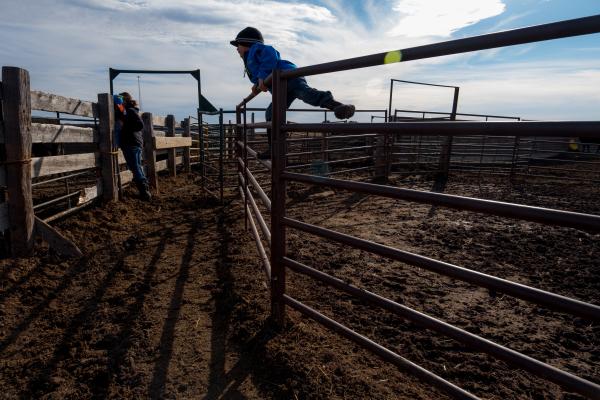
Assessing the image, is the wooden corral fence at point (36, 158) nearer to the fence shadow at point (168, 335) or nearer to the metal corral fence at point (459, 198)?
the fence shadow at point (168, 335)

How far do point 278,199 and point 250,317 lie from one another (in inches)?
36.4

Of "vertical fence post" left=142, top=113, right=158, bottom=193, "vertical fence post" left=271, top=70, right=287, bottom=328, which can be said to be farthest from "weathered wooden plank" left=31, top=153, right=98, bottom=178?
"vertical fence post" left=271, top=70, right=287, bottom=328

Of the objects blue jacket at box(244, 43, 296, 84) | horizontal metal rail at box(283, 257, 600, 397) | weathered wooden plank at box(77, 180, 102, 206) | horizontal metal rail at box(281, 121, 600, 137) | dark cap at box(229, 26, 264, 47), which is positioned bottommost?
weathered wooden plank at box(77, 180, 102, 206)

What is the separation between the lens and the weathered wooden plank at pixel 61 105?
3.91 meters

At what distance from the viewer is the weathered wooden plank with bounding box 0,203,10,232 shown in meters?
3.39

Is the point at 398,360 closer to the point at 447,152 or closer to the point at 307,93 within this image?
the point at 307,93

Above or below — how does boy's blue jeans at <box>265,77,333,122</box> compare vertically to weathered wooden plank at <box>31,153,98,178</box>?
above

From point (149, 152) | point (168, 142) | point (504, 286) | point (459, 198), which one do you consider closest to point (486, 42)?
point (459, 198)

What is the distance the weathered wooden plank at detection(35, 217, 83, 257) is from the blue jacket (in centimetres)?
250

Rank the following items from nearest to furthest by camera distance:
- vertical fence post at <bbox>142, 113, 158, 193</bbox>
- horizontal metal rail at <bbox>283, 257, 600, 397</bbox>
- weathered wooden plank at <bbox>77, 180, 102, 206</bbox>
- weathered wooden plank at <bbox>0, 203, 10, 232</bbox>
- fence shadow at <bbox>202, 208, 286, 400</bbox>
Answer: horizontal metal rail at <bbox>283, 257, 600, 397</bbox>
fence shadow at <bbox>202, 208, 286, 400</bbox>
weathered wooden plank at <bbox>0, 203, 10, 232</bbox>
weathered wooden plank at <bbox>77, 180, 102, 206</bbox>
vertical fence post at <bbox>142, 113, 158, 193</bbox>

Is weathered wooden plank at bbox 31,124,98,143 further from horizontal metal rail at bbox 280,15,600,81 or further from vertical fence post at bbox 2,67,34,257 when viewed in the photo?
horizontal metal rail at bbox 280,15,600,81

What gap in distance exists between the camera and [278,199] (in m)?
2.24

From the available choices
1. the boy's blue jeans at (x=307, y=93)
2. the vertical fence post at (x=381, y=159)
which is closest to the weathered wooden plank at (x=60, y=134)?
the boy's blue jeans at (x=307, y=93)

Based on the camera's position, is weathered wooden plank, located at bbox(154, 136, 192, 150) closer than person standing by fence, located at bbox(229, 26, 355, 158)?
No
